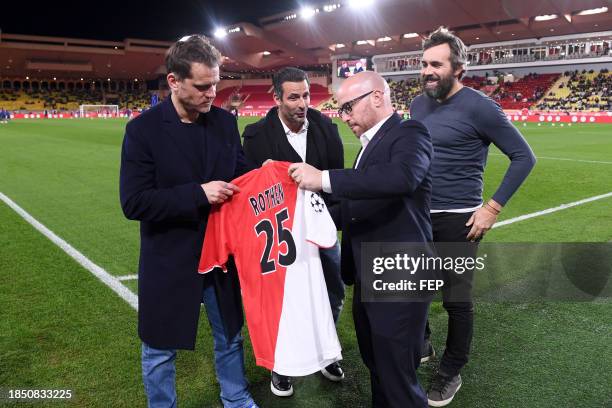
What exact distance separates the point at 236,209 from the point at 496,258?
4.40 meters

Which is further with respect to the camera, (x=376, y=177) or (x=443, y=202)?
(x=443, y=202)

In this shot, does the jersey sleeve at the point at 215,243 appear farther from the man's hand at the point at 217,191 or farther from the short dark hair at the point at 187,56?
the short dark hair at the point at 187,56

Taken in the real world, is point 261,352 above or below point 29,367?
above

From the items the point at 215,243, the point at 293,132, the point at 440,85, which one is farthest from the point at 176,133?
the point at 440,85

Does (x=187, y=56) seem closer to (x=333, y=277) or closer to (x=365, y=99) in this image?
(x=365, y=99)

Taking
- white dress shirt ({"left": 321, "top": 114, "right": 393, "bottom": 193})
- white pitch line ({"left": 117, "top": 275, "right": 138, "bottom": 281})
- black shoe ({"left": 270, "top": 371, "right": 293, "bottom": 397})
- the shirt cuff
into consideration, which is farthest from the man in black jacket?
white pitch line ({"left": 117, "top": 275, "right": 138, "bottom": 281})

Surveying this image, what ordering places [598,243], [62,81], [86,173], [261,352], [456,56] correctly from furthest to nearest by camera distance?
[62,81] → [86,173] → [598,243] → [456,56] → [261,352]

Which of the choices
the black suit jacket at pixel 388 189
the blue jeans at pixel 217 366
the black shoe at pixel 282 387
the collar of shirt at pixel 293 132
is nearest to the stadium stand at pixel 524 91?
the collar of shirt at pixel 293 132

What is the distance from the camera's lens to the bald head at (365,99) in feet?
7.39

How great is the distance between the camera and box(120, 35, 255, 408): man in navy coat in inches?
93.4

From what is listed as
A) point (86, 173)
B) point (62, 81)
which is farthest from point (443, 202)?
point (62, 81)

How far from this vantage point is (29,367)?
11.6 ft

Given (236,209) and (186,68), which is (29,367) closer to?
(236,209)

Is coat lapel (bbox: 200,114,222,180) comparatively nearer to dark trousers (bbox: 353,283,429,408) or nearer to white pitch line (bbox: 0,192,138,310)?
dark trousers (bbox: 353,283,429,408)
